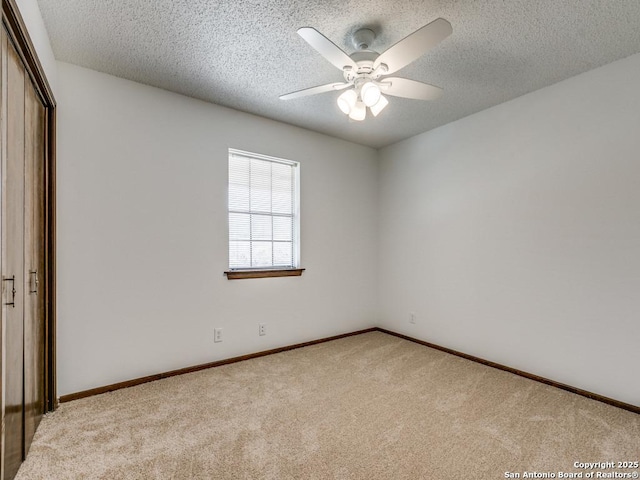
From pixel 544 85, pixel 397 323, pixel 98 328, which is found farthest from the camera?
pixel 397 323

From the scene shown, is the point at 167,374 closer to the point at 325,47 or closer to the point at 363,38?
the point at 325,47

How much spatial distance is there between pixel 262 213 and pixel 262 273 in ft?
2.12

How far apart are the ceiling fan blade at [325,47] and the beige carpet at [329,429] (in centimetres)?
220

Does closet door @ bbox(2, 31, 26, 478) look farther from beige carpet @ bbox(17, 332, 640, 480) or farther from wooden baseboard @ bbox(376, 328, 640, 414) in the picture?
wooden baseboard @ bbox(376, 328, 640, 414)

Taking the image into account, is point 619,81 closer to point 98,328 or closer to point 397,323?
point 397,323

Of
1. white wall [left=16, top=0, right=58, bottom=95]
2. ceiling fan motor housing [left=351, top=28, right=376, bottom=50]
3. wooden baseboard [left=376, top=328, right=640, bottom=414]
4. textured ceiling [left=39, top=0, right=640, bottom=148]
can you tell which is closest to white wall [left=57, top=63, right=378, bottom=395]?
white wall [left=16, top=0, right=58, bottom=95]

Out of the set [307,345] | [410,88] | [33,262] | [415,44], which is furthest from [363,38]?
[307,345]

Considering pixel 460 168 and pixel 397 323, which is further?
pixel 397 323

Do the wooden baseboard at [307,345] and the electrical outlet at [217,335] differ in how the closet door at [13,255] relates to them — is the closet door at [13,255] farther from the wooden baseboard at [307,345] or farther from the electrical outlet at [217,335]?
the electrical outlet at [217,335]

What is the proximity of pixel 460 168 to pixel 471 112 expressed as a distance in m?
0.56

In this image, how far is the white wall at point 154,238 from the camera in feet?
7.97

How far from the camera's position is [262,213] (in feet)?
11.4

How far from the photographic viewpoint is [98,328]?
250cm

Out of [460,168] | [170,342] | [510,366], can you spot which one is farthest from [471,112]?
[170,342]
